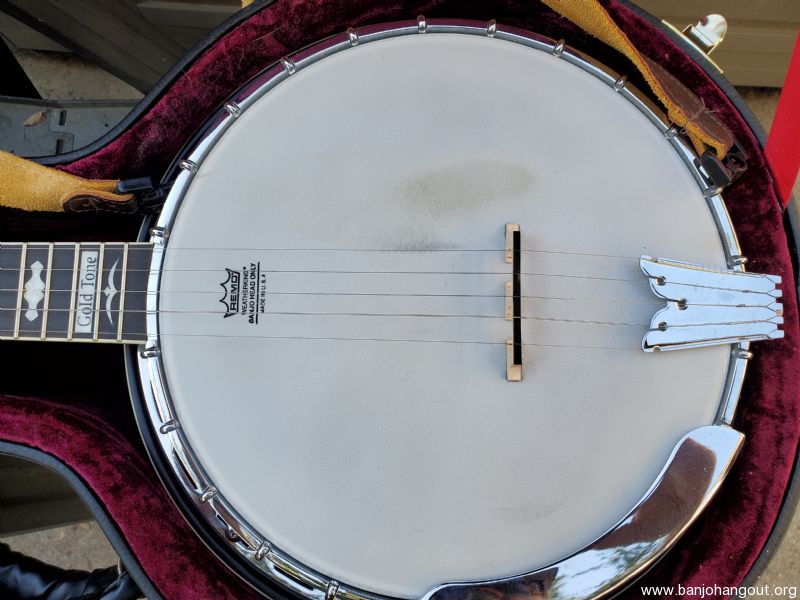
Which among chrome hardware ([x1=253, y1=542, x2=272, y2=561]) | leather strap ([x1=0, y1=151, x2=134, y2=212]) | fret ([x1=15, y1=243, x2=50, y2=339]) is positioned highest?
leather strap ([x1=0, y1=151, x2=134, y2=212])

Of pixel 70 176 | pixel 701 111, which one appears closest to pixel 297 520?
pixel 70 176

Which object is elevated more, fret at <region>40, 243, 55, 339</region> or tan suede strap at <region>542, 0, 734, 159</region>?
tan suede strap at <region>542, 0, 734, 159</region>

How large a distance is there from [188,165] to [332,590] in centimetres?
54

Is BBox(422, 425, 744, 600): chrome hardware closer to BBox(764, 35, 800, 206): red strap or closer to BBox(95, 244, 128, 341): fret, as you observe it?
BBox(764, 35, 800, 206): red strap

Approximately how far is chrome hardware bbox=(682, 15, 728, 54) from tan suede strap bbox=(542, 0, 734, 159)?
102mm

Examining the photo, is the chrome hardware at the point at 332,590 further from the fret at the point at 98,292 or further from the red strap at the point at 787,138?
the red strap at the point at 787,138

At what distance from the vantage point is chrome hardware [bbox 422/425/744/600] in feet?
1.99

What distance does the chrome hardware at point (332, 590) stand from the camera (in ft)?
2.07

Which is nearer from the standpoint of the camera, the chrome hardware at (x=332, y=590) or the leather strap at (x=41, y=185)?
the chrome hardware at (x=332, y=590)

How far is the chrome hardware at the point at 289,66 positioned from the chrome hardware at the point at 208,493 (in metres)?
0.52

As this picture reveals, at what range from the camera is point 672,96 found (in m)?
0.68

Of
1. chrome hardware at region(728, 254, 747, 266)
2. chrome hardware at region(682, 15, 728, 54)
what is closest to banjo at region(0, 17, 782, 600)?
chrome hardware at region(728, 254, 747, 266)

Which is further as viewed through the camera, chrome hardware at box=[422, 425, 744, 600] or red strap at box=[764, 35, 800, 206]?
red strap at box=[764, 35, 800, 206]

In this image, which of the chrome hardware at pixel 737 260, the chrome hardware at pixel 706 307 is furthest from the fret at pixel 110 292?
the chrome hardware at pixel 737 260
